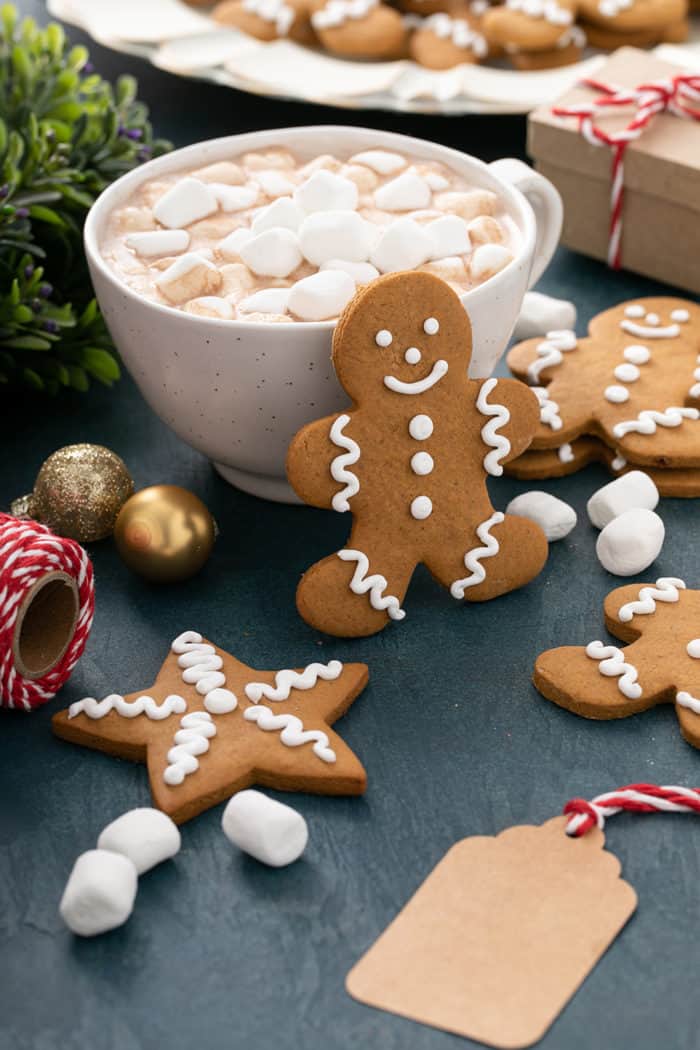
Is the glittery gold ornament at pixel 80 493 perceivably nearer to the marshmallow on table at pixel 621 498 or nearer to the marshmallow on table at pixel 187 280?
the marshmallow on table at pixel 187 280

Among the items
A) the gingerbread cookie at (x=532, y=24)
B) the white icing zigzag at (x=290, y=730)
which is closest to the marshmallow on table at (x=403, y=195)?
the white icing zigzag at (x=290, y=730)

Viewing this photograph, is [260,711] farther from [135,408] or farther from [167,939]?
[135,408]

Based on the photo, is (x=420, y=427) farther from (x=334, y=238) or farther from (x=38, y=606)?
(x=38, y=606)

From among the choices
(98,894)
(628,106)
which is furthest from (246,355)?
(628,106)

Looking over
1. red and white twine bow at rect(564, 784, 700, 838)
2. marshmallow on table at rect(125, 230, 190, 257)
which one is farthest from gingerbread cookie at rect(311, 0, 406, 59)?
red and white twine bow at rect(564, 784, 700, 838)

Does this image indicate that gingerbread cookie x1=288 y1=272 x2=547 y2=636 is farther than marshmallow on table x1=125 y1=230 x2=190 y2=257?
No

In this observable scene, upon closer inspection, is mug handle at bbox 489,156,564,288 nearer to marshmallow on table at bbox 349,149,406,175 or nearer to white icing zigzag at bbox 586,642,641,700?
marshmallow on table at bbox 349,149,406,175
